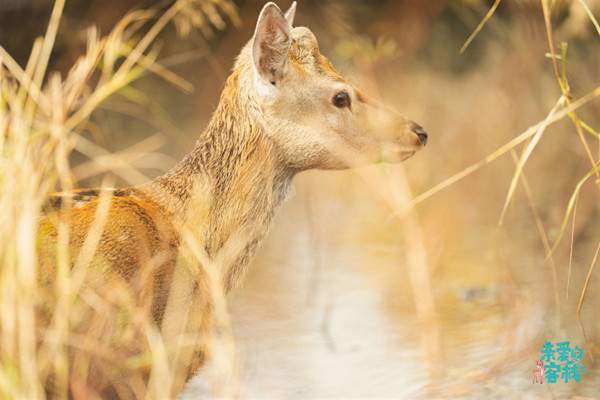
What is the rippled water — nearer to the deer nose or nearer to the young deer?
the deer nose

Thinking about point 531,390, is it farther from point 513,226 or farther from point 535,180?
point 535,180

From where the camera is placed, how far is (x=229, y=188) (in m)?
4.72

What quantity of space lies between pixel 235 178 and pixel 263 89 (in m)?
0.40

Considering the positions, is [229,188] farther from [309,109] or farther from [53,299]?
[53,299]

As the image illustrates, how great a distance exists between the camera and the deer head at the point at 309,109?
15.6 feet

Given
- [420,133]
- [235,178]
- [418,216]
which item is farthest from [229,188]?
[418,216]

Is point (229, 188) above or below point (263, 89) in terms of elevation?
below

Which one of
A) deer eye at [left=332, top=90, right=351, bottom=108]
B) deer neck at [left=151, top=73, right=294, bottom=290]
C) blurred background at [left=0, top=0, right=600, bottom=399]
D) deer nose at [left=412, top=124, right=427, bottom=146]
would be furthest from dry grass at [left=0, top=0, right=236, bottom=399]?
deer nose at [left=412, top=124, right=427, bottom=146]

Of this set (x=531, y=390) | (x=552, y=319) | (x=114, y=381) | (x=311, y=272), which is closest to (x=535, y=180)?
(x=311, y=272)

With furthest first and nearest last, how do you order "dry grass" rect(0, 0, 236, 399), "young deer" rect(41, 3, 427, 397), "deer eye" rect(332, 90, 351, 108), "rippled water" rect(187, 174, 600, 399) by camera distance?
"rippled water" rect(187, 174, 600, 399) < "deer eye" rect(332, 90, 351, 108) < "young deer" rect(41, 3, 427, 397) < "dry grass" rect(0, 0, 236, 399)

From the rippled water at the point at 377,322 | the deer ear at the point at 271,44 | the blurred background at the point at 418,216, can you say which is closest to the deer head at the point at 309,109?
the deer ear at the point at 271,44

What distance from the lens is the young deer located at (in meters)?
4.27

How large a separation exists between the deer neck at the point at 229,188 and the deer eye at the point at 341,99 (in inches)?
14.5

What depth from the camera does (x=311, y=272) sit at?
24.5 ft
